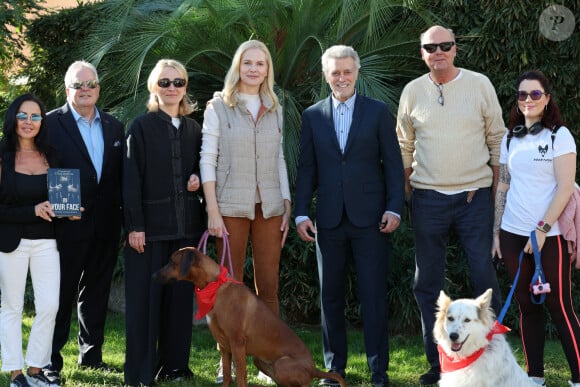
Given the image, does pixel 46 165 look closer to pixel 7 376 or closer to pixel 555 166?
pixel 7 376

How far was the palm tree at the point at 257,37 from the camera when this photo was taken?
809 cm

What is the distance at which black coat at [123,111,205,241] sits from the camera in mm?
5027

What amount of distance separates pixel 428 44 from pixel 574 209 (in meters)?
1.53

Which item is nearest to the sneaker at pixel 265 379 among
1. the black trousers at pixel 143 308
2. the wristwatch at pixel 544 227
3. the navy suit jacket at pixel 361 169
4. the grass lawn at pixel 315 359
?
the grass lawn at pixel 315 359

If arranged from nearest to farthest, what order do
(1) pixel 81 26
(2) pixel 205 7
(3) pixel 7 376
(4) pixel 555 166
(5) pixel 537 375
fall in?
(4) pixel 555 166 → (5) pixel 537 375 → (3) pixel 7 376 → (2) pixel 205 7 → (1) pixel 81 26

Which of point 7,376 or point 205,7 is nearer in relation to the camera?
point 7,376

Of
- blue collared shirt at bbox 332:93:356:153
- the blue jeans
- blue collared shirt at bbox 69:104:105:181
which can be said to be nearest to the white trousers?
blue collared shirt at bbox 69:104:105:181

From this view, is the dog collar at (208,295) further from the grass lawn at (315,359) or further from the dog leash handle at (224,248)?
the grass lawn at (315,359)

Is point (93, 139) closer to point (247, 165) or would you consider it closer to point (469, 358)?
point (247, 165)

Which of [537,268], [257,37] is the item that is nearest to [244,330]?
[537,268]

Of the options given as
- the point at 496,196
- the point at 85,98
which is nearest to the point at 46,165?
the point at 85,98

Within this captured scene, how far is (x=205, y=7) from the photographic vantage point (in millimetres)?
8500

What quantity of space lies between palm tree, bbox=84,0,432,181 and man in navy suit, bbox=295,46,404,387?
104 inches

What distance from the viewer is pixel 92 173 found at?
213 inches
